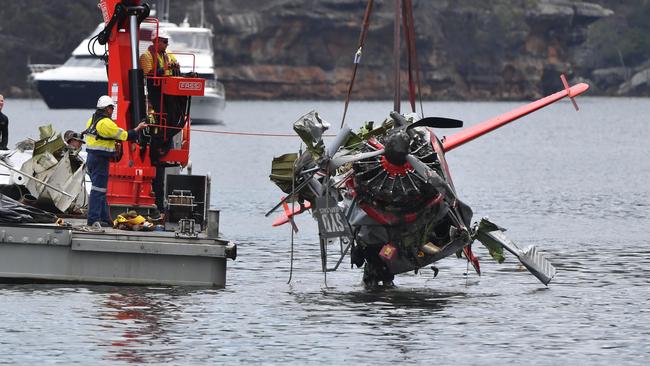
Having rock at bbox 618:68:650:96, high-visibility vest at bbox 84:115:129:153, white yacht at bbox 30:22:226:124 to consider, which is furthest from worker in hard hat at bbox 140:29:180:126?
rock at bbox 618:68:650:96

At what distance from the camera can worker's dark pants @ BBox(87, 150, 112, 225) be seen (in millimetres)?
22625

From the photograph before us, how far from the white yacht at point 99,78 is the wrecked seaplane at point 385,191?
239 ft

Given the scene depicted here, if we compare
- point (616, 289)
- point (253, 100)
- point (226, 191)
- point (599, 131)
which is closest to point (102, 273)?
point (616, 289)

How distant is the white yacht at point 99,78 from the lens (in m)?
98.2

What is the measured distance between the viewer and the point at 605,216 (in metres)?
41.1

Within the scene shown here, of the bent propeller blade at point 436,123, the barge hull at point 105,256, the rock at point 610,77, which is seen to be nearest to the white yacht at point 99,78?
the bent propeller blade at point 436,123

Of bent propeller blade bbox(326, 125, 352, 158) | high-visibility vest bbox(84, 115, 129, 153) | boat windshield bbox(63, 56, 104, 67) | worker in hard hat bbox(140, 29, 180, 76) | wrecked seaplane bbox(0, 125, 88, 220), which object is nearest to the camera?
high-visibility vest bbox(84, 115, 129, 153)

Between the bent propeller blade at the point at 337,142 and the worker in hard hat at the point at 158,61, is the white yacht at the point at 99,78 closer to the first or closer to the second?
the worker in hard hat at the point at 158,61

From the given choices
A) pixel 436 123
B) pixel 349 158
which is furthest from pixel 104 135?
pixel 436 123

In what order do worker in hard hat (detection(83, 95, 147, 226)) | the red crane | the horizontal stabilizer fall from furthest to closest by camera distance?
the horizontal stabilizer, the red crane, worker in hard hat (detection(83, 95, 147, 226))

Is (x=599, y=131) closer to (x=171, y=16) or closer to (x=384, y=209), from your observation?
(x=171, y=16)

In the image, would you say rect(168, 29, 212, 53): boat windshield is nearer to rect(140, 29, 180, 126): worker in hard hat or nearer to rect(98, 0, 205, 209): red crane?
rect(140, 29, 180, 126): worker in hard hat

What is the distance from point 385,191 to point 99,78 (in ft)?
271

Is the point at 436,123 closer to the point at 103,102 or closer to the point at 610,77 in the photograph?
the point at 103,102
